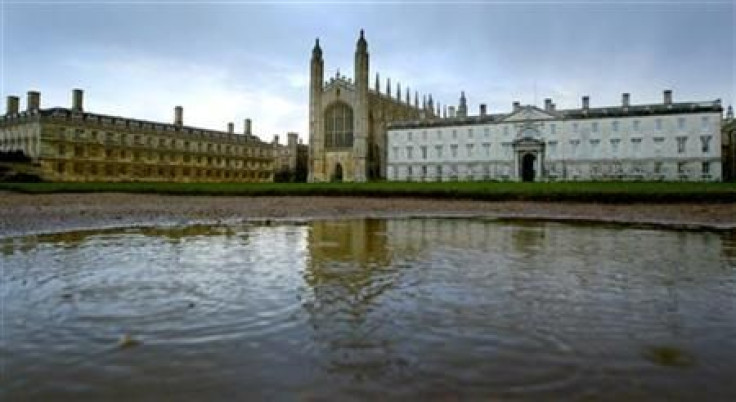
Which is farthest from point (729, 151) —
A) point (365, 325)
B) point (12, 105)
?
point (12, 105)

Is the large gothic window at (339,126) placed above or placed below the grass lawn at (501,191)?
above

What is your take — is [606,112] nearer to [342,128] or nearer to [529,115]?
[529,115]

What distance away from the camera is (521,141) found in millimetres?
71625

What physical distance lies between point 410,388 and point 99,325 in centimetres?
352

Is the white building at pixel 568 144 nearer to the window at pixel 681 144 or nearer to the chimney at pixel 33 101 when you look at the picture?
the window at pixel 681 144

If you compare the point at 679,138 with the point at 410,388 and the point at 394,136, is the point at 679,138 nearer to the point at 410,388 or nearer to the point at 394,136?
the point at 394,136

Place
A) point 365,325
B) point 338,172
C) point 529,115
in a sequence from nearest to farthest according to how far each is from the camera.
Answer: point 365,325
point 529,115
point 338,172

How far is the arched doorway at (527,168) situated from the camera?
73.1 m

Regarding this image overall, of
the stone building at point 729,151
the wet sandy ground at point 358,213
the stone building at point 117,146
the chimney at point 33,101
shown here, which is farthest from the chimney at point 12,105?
the stone building at point 729,151

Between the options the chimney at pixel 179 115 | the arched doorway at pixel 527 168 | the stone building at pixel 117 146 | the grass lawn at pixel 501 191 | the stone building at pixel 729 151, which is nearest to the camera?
the grass lawn at pixel 501 191

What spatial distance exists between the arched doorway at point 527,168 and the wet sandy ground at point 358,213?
4450 cm

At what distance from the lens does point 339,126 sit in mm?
84812

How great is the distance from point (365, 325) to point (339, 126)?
80.6 meters

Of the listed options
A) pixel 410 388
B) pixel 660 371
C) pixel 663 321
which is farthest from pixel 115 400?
pixel 663 321
